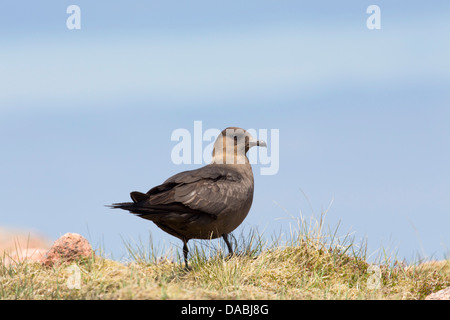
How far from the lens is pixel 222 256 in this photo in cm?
814

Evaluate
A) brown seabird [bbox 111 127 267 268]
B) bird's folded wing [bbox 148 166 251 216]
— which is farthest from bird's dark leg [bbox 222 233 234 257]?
bird's folded wing [bbox 148 166 251 216]

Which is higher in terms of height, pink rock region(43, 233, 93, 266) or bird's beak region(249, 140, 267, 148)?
bird's beak region(249, 140, 267, 148)

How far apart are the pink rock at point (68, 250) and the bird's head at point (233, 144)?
7.80 feet

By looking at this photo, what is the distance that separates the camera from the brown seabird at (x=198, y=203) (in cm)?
754

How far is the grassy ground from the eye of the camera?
21.8ft

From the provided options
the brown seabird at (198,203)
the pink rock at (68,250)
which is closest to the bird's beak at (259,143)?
the brown seabird at (198,203)

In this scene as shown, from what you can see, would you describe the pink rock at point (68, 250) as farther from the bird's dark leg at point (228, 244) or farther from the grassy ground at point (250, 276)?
the bird's dark leg at point (228, 244)

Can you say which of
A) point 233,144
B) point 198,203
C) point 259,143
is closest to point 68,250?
point 198,203

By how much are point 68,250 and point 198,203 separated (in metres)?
2.37

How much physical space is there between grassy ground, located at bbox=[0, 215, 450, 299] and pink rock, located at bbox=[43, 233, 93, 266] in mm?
145

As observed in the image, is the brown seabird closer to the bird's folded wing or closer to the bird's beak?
the bird's folded wing

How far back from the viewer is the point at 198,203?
7582 mm

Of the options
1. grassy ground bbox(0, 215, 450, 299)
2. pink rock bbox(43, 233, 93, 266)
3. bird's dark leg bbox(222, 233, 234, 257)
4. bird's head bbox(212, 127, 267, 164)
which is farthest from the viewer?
bird's head bbox(212, 127, 267, 164)
